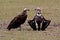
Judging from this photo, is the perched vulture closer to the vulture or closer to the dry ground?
the dry ground

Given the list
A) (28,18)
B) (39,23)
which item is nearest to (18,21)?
(39,23)

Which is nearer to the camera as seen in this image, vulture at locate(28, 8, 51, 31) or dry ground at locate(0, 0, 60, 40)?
dry ground at locate(0, 0, 60, 40)

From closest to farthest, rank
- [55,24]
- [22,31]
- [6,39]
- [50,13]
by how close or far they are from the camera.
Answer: [6,39] < [22,31] < [55,24] < [50,13]

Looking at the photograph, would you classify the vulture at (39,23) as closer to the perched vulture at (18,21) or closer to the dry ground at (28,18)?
the dry ground at (28,18)

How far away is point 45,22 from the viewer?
603 inches

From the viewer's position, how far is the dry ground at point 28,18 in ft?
46.0

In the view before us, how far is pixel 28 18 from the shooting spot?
19.5 m

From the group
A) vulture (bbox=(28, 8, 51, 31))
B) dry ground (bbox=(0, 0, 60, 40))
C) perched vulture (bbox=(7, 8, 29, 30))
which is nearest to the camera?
dry ground (bbox=(0, 0, 60, 40))

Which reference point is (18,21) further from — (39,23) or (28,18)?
(28,18)

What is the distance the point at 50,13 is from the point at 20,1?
22.1 feet

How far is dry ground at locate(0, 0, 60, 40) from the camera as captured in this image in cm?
1403

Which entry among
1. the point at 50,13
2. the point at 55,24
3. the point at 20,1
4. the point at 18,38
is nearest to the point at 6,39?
the point at 18,38

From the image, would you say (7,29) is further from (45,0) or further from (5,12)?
(45,0)

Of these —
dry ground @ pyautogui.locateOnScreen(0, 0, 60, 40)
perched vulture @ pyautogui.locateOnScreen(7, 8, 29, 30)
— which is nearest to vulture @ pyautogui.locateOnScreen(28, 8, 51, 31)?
dry ground @ pyautogui.locateOnScreen(0, 0, 60, 40)
